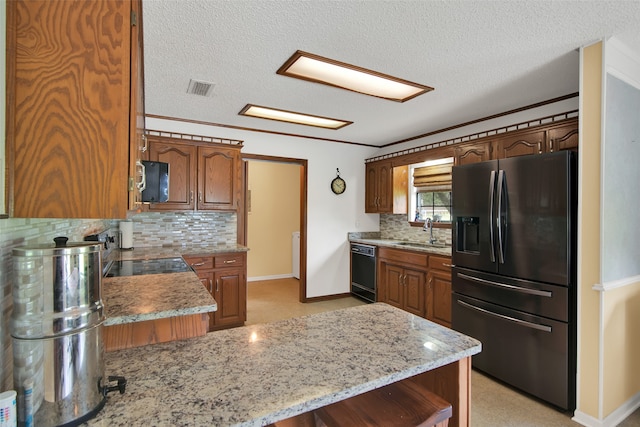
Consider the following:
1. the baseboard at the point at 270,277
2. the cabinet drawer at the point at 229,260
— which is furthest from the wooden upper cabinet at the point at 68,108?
the baseboard at the point at 270,277

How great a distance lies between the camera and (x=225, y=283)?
3.55 meters

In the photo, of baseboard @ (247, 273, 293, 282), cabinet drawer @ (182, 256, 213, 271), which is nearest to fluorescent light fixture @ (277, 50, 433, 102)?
cabinet drawer @ (182, 256, 213, 271)

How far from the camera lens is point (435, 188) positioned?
428cm

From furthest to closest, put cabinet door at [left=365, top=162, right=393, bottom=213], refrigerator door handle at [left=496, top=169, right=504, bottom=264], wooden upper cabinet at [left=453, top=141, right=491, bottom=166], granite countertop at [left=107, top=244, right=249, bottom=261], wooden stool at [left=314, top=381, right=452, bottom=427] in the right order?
cabinet door at [left=365, top=162, right=393, bottom=213] < wooden upper cabinet at [left=453, top=141, right=491, bottom=166] < granite countertop at [left=107, top=244, right=249, bottom=261] < refrigerator door handle at [left=496, top=169, right=504, bottom=264] < wooden stool at [left=314, top=381, right=452, bottom=427]

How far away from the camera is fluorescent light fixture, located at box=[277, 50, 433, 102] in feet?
7.45

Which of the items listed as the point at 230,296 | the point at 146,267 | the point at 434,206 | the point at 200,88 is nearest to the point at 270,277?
the point at 230,296

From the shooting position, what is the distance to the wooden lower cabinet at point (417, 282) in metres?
3.39

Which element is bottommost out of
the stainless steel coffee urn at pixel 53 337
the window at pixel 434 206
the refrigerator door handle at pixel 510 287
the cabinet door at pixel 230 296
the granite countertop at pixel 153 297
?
the cabinet door at pixel 230 296

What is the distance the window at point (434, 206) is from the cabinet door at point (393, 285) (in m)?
0.89

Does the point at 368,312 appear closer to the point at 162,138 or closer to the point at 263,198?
the point at 162,138

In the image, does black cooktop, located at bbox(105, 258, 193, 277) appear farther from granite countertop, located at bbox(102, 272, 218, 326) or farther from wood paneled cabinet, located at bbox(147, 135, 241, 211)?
wood paneled cabinet, located at bbox(147, 135, 241, 211)

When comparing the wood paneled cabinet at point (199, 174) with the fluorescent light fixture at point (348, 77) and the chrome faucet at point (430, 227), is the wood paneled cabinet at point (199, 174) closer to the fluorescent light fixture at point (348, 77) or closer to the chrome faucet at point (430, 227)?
the fluorescent light fixture at point (348, 77)

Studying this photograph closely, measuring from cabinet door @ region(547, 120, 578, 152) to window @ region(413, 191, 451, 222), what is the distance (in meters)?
1.44

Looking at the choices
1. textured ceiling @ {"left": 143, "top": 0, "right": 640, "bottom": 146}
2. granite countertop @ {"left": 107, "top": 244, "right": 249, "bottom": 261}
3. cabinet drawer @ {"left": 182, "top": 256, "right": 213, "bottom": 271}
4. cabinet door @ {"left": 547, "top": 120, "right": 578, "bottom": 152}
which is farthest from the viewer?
cabinet drawer @ {"left": 182, "top": 256, "right": 213, "bottom": 271}
